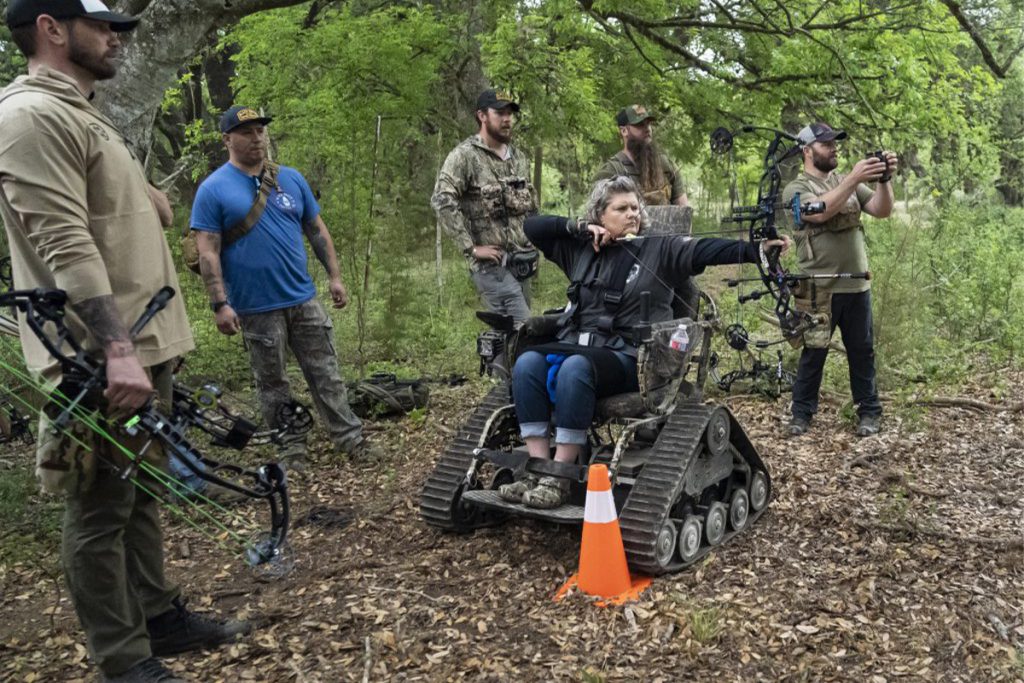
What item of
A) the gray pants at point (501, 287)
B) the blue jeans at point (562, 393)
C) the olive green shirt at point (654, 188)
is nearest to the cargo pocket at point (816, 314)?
the olive green shirt at point (654, 188)

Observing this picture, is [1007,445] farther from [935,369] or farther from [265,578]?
[265,578]

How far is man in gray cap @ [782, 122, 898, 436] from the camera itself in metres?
6.13

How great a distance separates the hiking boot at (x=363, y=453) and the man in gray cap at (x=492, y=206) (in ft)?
4.20

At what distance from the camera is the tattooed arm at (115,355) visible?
290cm

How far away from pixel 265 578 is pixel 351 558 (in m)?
0.43

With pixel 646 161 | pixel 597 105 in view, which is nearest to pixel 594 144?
pixel 597 105

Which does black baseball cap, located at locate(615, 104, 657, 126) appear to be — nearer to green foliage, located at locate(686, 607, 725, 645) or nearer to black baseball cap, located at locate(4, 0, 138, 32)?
green foliage, located at locate(686, 607, 725, 645)

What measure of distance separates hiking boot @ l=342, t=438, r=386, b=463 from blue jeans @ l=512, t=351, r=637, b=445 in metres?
1.82

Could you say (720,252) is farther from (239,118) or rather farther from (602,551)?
(239,118)

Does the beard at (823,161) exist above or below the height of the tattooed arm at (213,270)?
above

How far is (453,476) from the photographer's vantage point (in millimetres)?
4711

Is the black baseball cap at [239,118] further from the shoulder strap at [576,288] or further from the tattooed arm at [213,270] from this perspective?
the shoulder strap at [576,288]

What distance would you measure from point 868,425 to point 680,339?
2530mm

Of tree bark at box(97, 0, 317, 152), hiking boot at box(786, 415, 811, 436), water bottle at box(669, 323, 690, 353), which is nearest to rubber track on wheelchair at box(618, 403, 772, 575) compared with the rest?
water bottle at box(669, 323, 690, 353)
